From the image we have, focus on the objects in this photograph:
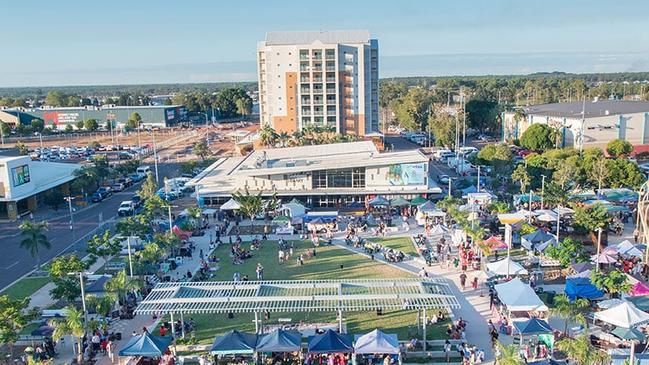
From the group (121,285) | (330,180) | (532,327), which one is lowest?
(532,327)

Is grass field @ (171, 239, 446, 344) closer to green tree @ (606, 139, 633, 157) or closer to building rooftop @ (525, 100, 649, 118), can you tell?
green tree @ (606, 139, 633, 157)

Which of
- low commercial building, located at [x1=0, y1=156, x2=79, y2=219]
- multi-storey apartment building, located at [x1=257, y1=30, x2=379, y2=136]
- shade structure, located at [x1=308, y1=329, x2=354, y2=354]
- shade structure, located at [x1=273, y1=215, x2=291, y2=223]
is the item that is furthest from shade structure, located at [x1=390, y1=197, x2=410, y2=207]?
multi-storey apartment building, located at [x1=257, y1=30, x2=379, y2=136]

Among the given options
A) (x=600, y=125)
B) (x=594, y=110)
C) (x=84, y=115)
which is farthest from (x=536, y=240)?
(x=84, y=115)

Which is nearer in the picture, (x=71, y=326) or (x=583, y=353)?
(x=583, y=353)

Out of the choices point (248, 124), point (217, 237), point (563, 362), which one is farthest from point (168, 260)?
point (248, 124)

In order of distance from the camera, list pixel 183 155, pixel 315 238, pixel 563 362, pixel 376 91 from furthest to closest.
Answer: pixel 376 91 → pixel 183 155 → pixel 315 238 → pixel 563 362

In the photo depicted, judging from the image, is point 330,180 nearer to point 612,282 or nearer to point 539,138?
point 612,282

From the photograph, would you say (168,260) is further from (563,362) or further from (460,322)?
(563,362)
